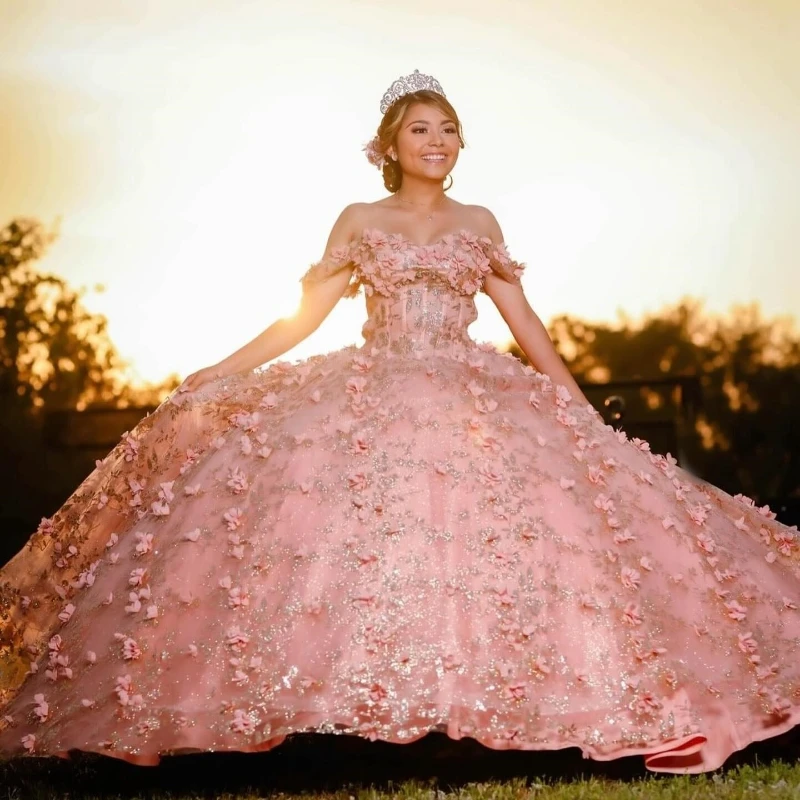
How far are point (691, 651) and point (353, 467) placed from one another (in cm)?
129

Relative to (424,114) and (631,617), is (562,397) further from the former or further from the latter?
(424,114)

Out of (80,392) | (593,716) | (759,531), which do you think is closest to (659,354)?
(80,392)

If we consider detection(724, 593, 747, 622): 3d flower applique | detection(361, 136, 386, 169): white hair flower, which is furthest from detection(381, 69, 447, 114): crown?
detection(724, 593, 747, 622): 3d flower applique

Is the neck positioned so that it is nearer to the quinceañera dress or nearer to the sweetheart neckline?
the sweetheart neckline

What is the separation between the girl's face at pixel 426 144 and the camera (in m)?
5.24

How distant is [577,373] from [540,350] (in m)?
15.5

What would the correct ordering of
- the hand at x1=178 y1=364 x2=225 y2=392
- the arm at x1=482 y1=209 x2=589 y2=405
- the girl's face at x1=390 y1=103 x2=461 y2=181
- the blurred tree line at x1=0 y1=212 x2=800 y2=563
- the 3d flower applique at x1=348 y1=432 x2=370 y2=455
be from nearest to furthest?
the 3d flower applique at x1=348 y1=432 x2=370 y2=455 < the hand at x1=178 y1=364 x2=225 y2=392 < the girl's face at x1=390 y1=103 x2=461 y2=181 < the arm at x1=482 y1=209 x2=589 y2=405 < the blurred tree line at x1=0 y1=212 x2=800 y2=563

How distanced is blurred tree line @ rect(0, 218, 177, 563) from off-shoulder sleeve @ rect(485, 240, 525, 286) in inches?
405

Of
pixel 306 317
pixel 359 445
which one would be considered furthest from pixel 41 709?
pixel 306 317

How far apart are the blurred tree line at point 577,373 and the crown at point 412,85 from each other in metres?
5.97

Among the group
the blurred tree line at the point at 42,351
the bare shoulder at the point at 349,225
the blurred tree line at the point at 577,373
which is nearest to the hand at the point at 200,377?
the bare shoulder at the point at 349,225

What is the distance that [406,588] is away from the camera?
150 inches

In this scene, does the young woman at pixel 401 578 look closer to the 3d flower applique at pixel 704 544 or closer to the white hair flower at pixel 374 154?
the 3d flower applique at pixel 704 544

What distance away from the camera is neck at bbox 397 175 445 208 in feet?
17.3
